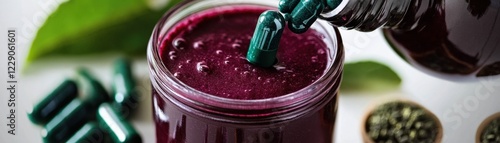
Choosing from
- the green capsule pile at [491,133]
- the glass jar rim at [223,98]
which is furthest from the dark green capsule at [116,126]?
the green capsule pile at [491,133]

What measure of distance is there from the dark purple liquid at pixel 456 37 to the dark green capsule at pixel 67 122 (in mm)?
537

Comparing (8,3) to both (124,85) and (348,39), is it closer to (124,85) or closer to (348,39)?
(124,85)

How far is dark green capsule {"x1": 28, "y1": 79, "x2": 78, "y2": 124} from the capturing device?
1.36 meters

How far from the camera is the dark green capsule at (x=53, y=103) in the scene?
136cm

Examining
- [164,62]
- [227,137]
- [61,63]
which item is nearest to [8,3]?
[61,63]

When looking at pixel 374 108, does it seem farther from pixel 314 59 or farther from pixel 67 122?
pixel 67 122

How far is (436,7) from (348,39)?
1.06ft

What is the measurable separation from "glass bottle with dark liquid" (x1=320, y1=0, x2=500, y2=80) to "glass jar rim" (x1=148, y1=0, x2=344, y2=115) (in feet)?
0.18

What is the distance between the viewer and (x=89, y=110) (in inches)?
54.4

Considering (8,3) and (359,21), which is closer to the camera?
(359,21)

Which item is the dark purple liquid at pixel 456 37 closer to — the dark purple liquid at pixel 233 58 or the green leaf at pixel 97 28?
the dark purple liquid at pixel 233 58

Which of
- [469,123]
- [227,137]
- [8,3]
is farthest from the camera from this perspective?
[8,3]

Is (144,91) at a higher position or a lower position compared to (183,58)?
lower

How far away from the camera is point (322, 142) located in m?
1.12
